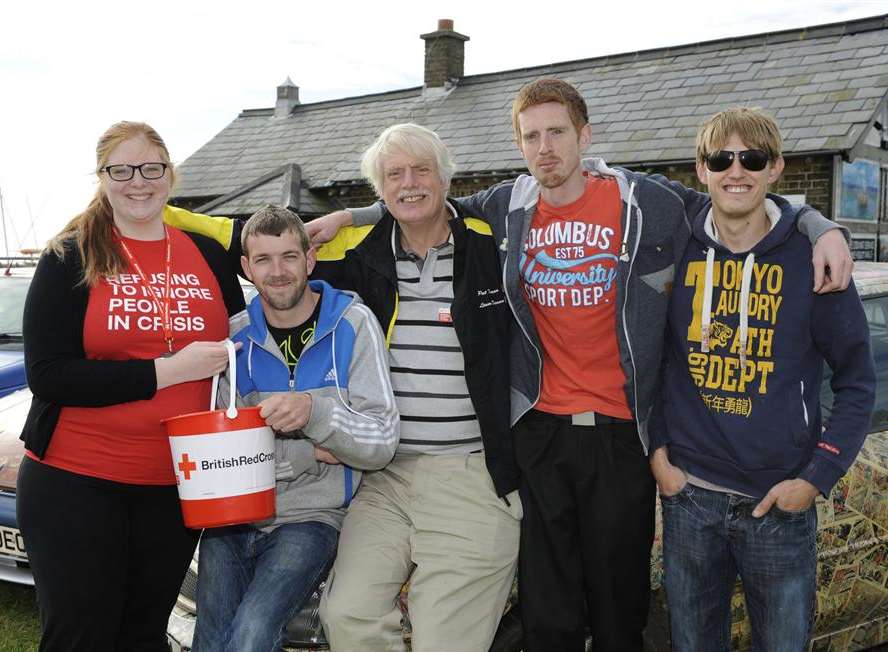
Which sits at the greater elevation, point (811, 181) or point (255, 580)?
point (811, 181)

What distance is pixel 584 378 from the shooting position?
9.25 ft

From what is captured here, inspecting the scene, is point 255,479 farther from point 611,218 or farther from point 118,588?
point 611,218

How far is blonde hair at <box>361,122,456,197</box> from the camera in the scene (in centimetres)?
297

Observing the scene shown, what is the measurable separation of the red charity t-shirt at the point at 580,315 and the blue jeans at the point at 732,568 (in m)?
0.41

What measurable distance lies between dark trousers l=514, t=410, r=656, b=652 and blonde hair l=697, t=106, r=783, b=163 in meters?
0.96

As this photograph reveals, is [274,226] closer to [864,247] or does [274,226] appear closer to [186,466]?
[186,466]

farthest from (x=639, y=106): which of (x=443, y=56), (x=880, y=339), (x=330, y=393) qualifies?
(x=330, y=393)

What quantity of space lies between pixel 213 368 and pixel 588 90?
1520cm

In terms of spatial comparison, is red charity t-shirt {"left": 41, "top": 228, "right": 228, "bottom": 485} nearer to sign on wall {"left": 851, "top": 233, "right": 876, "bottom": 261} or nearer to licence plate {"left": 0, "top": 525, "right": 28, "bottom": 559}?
licence plate {"left": 0, "top": 525, "right": 28, "bottom": 559}

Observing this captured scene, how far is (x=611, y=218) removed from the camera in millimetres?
2891

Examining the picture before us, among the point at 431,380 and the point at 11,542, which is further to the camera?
the point at 11,542

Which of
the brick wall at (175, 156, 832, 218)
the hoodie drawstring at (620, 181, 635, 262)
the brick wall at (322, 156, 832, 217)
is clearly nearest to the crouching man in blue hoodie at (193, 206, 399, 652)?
the hoodie drawstring at (620, 181, 635, 262)

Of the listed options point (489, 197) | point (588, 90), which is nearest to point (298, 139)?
point (588, 90)

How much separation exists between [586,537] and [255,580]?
109 centimetres
